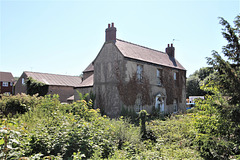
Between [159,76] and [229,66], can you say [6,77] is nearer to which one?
[159,76]

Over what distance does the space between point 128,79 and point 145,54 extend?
441cm

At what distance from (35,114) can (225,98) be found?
25.0 feet

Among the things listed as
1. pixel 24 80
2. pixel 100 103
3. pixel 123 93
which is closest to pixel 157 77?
pixel 123 93

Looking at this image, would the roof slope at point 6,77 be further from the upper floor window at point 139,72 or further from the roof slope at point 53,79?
the upper floor window at point 139,72

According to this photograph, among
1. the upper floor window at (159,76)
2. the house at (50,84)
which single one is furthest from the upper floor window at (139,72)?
the house at (50,84)

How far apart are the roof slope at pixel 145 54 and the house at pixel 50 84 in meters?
16.5

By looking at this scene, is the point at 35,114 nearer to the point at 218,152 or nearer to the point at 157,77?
the point at 218,152

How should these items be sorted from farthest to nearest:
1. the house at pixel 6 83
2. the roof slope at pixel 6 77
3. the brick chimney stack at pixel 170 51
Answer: the roof slope at pixel 6 77
the house at pixel 6 83
the brick chimney stack at pixel 170 51

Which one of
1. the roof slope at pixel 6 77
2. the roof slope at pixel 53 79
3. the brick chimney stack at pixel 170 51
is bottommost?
the roof slope at pixel 53 79

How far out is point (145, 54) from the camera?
2042 centimetres

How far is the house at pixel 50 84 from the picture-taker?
101ft

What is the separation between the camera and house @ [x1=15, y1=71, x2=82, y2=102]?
30.7 m

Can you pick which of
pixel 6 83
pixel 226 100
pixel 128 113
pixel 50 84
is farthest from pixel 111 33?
pixel 6 83

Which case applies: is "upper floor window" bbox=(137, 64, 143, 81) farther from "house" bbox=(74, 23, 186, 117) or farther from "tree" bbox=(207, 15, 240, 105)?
"tree" bbox=(207, 15, 240, 105)
